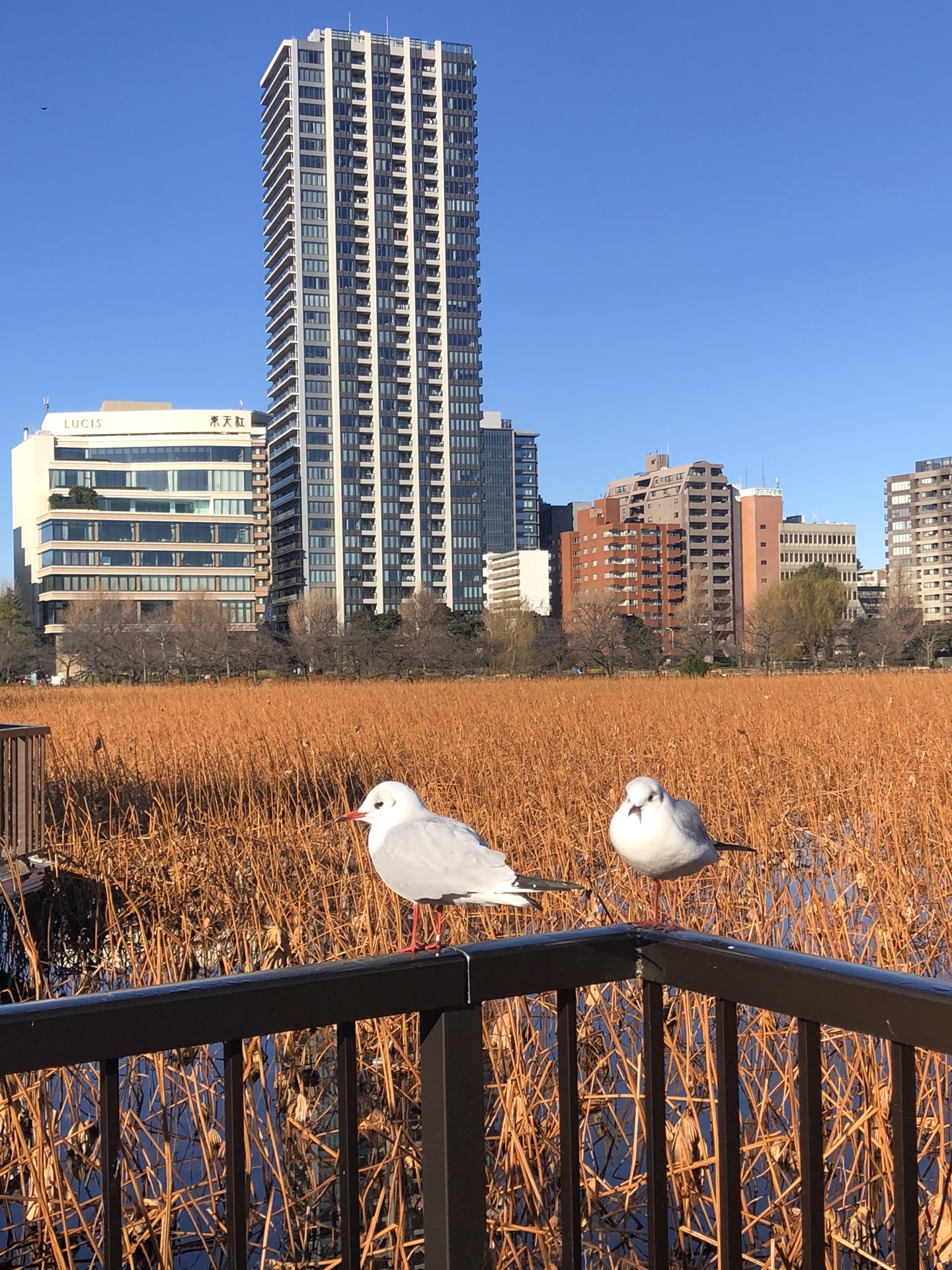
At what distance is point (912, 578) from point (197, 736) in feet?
445

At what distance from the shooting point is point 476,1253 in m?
1.48

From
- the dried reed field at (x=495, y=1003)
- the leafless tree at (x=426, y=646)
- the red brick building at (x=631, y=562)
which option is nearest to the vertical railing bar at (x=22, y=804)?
the dried reed field at (x=495, y=1003)

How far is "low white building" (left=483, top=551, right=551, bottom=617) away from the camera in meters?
128

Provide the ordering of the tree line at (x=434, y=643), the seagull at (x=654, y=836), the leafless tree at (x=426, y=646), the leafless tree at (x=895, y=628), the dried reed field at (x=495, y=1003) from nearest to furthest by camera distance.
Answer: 1. the seagull at (x=654, y=836)
2. the dried reed field at (x=495, y=1003)
3. the leafless tree at (x=426, y=646)
4. the tree line at (x=434, y=643)
5. the leafless tree at (x=895, y=628)

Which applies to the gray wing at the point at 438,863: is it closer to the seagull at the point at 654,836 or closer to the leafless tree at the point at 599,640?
the seagull at the point at 654,836

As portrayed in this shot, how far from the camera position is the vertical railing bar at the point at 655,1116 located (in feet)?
5.36

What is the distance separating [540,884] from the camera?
160 centimetres

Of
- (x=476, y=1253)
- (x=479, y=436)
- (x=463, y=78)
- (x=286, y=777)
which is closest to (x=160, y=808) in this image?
(x=286, y=777)

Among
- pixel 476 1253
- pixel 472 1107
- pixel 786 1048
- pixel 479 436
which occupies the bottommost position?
pixel 786 1048

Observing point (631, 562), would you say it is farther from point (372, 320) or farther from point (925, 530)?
point (925, 530)

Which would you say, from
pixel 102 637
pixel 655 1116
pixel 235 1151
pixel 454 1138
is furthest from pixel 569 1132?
pixel 102 637

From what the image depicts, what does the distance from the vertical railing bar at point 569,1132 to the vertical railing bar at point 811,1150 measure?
12.1 inches

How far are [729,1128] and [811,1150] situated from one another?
13 centimetres

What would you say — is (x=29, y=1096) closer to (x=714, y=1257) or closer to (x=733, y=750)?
(x=714, y=1257)
